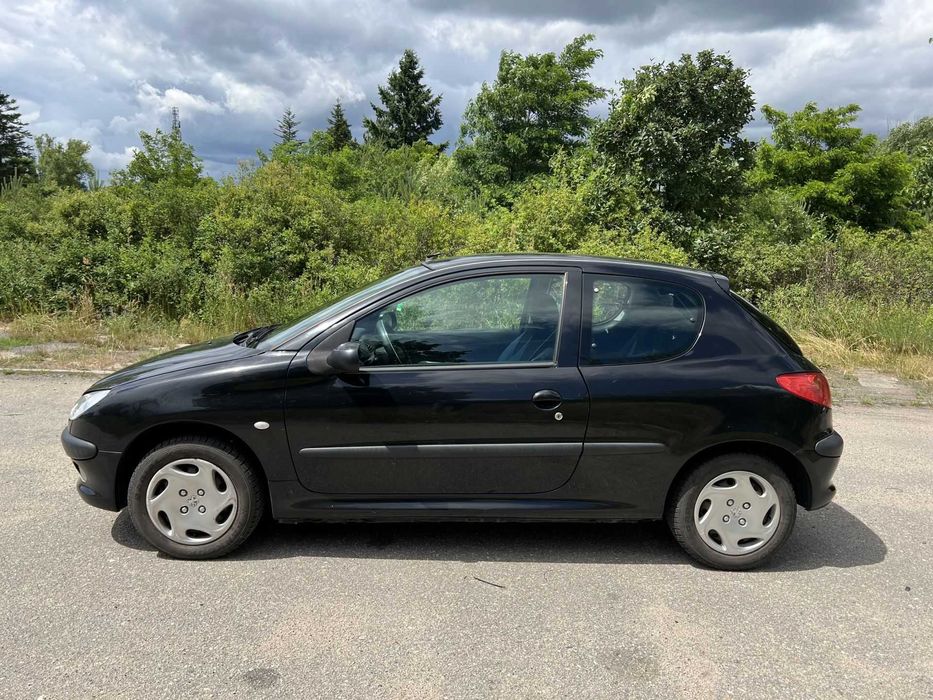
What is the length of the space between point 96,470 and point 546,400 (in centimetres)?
239

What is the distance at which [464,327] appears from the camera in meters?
3.79

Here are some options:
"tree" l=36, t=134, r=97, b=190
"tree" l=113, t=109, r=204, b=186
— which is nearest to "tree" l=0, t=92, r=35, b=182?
"tree" l=36, t=134, r=97, b=190

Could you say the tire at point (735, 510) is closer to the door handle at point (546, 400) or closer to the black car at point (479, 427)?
the black car at point (479, 427)

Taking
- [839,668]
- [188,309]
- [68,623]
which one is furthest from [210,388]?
[188,309]

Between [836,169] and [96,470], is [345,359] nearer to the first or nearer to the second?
[96,470]

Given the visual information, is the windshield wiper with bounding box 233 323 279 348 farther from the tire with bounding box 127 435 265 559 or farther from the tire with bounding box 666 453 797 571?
the tire with bounding box 666 453 797 571

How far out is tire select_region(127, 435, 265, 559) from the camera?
346 centimetres

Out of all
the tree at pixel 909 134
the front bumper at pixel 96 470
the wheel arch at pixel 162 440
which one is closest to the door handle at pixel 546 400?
the wheel arch at pixel 162 440

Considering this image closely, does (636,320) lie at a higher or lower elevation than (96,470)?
higher

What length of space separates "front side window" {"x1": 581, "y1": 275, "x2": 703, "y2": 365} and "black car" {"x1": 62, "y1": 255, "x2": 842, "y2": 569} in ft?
0.04

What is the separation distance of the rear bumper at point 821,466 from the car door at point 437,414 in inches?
48.9

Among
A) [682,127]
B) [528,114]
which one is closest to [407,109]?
[528,114]

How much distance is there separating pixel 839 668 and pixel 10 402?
24.1 feet

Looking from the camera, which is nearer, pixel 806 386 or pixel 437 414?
pixel 437 414
